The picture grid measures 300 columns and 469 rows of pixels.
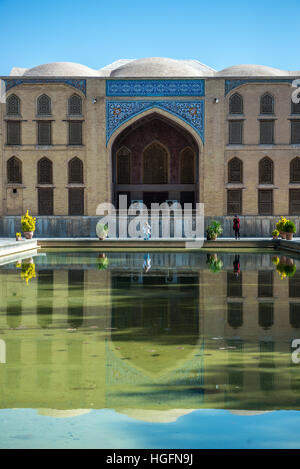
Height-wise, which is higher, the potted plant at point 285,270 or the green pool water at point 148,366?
the potted plant at point 285,270

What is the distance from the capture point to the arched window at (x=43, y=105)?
64.2 ft

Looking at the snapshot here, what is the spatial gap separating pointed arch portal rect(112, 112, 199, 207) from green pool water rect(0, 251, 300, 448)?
1520 centimetres

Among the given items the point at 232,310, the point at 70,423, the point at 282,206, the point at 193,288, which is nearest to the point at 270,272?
the point at 193,288

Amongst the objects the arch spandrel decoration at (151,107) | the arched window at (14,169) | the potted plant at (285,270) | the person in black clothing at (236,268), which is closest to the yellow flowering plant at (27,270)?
the person in black clothing at (236,268)

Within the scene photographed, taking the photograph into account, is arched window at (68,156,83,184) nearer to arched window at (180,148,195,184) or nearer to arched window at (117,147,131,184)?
arched window at (117,147,131,184)

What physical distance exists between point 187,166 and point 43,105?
5795 millimetres

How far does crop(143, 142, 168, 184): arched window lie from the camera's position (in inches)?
874

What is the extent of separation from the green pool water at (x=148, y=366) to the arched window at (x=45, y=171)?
42.9 feet

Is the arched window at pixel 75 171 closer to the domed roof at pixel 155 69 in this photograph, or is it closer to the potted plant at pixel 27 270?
the domed roof at pixel 155 69

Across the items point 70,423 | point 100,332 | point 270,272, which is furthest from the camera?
point 270,272

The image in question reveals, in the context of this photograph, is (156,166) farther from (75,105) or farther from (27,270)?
(27,270)
